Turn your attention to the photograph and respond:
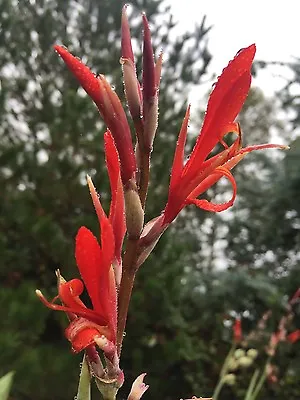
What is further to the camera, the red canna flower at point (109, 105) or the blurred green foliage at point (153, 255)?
the blurred green foliage at point (153, 255)

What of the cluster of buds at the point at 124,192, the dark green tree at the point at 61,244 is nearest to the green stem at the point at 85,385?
the cluster of buds at the point at 124,192

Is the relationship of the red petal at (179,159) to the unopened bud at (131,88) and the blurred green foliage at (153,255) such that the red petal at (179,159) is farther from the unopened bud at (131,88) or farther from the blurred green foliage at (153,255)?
the blurred green foliage at (153,255)

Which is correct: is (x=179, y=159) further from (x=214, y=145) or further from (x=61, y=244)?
(x=61, y=244)

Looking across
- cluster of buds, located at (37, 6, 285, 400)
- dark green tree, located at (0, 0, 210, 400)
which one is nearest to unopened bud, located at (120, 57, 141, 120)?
cluster of buds, located at (37, 6, 285, 400)

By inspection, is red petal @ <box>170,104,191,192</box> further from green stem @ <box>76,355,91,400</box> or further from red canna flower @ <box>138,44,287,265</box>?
green stem @ <box>76,355,91,400</box>

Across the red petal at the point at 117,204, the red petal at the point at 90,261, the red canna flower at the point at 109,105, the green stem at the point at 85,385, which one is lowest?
the green stem at the point at 85,385

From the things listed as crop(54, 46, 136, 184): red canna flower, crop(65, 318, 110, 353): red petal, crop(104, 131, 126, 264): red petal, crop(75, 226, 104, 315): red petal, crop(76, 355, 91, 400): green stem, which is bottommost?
crop(76, 355, 91, 400): green stem

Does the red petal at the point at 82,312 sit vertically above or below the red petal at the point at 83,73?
below
